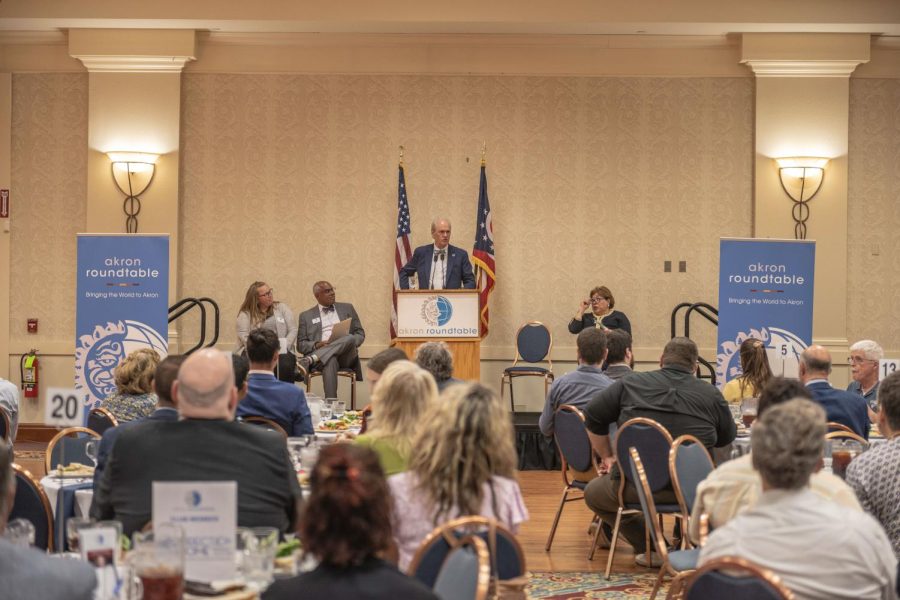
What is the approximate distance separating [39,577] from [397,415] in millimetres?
1663

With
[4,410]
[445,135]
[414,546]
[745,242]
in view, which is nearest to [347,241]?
[445,135]

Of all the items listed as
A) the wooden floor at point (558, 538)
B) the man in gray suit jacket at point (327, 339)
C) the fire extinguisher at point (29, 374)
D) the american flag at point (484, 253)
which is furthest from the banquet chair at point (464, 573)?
the fire extinguisher at point (29, 374)

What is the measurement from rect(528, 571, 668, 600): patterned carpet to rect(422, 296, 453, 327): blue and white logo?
3.75 m

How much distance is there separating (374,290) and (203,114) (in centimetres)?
252

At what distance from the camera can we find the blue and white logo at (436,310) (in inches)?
392

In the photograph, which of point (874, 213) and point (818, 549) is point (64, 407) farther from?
point (874, 213)

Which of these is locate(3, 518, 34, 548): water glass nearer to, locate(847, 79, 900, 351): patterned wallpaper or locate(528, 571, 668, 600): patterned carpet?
locate(528, 571, 668, 600): patterned carpet

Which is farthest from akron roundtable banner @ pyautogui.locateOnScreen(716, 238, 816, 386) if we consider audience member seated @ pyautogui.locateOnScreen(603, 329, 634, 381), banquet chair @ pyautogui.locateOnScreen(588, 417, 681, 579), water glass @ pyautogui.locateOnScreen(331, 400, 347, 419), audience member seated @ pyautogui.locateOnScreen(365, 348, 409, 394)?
audience member seated @ pyautogui.locateOnScreen(365, 348, 409, 394)

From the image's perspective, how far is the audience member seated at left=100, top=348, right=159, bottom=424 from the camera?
594 cm

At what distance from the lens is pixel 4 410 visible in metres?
6.21

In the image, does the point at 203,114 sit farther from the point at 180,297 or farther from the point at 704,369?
the point at 704,369

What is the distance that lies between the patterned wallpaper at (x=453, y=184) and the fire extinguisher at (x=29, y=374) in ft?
5.07

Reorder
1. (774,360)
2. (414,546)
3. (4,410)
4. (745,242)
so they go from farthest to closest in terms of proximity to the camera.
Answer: (745,242), (774,360), (4,410), (414,546)

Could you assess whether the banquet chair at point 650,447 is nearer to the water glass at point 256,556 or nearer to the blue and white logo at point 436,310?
the water glass at point 256,556
